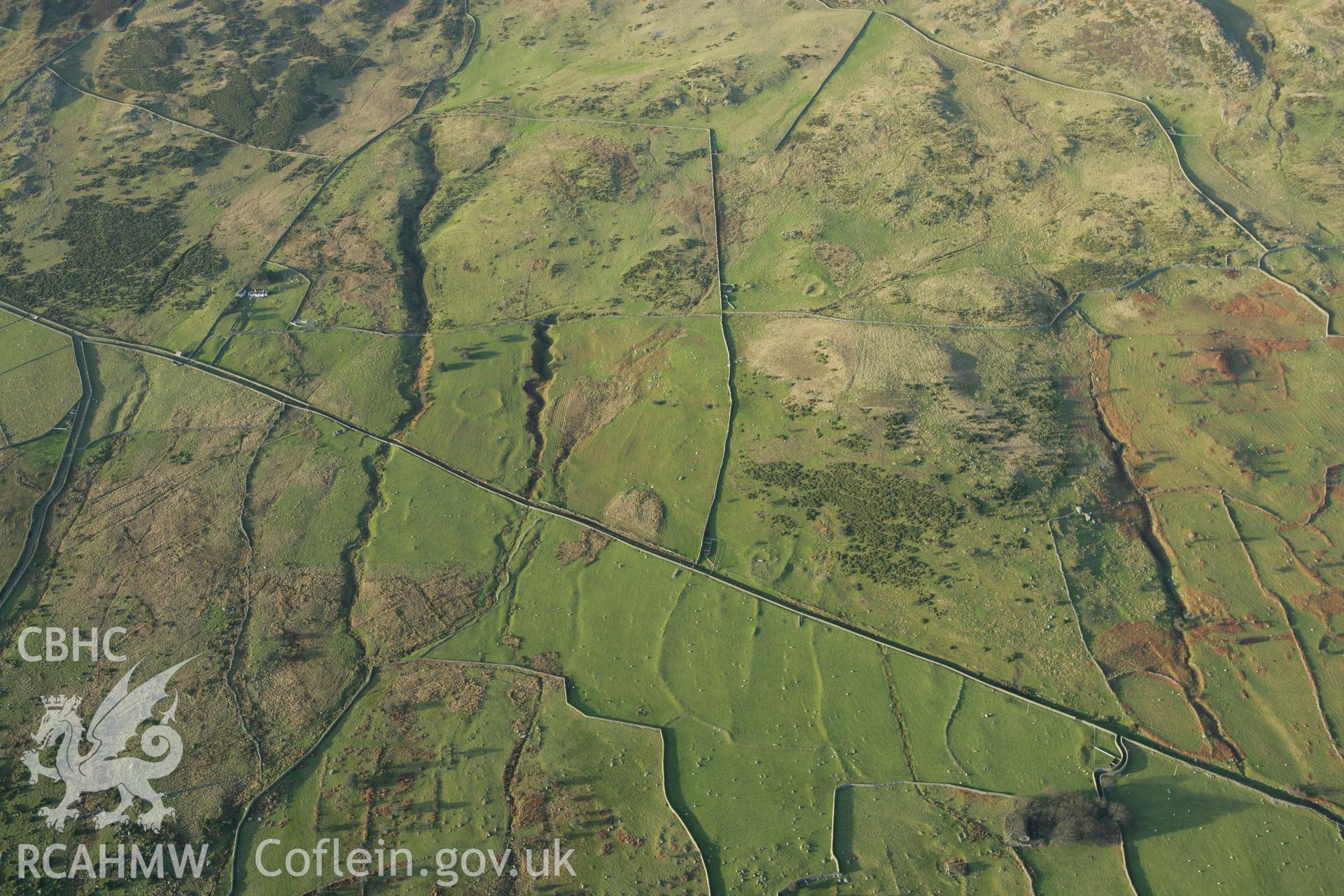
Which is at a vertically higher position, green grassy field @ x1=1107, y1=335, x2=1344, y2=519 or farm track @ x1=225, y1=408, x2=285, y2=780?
farm track @ x1=225, y1=408, x2=285, y2=780

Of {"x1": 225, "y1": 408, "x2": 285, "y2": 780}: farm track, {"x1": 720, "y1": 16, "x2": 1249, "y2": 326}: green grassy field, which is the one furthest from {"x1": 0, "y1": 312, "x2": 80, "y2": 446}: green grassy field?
{"x1": 720, "y1": 16, "x2": 1249, "y2": 326}: green grassy field

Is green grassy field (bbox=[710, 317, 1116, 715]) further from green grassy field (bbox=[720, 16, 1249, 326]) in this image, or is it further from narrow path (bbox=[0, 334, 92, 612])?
narrow path (bbox=[0, 334, 92, 612])

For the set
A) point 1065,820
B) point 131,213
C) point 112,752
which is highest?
point 131,213

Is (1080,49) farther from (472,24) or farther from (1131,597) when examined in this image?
(472,24)

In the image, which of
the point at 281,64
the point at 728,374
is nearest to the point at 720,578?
the point at 728,374

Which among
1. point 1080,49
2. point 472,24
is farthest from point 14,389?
point 1080,49

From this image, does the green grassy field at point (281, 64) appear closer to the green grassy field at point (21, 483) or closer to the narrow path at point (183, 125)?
the narrow path at point (183, 125)

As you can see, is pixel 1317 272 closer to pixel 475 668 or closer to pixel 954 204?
pixel 954 204
